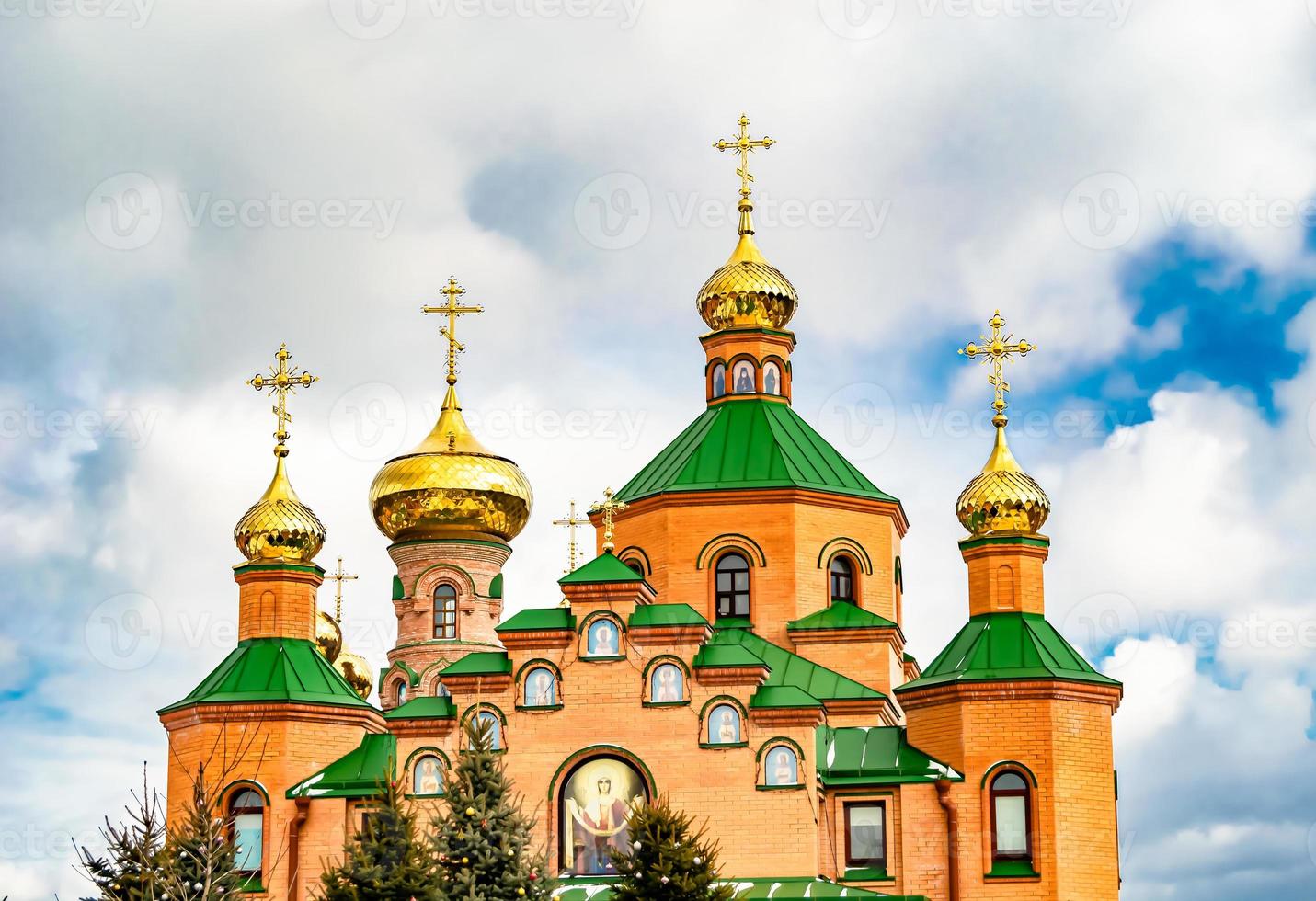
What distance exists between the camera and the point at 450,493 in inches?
1644

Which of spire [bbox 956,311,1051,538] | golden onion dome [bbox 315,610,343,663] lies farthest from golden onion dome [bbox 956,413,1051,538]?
golden onion dome [bbox 315,610,343,663]

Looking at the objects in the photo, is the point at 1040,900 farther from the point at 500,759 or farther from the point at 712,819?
the point at 500,759

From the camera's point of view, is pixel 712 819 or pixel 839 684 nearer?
pixel 712 819

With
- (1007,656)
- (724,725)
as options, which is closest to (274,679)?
(724,725)

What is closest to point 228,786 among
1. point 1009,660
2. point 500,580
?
point 500,580

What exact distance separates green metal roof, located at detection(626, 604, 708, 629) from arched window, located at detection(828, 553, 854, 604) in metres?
5.45

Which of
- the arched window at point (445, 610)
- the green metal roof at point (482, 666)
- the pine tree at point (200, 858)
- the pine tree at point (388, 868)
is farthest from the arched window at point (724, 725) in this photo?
the arched window at point (445, 610)

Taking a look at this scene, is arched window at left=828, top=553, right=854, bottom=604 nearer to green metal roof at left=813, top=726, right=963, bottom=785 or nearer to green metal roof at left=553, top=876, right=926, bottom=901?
green metal roof at left=813, top=726, right=963, bottom=785

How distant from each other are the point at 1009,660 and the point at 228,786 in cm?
1150

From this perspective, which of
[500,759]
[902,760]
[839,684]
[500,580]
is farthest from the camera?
[500,580]

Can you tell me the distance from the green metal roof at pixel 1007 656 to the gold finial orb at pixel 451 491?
10.5m

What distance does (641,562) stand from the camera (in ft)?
124

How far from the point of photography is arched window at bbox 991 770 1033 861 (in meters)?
Answer: 32.7

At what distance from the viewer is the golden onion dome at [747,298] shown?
4056cm
